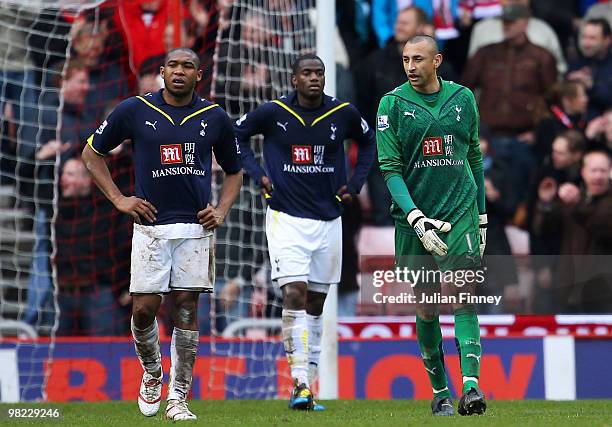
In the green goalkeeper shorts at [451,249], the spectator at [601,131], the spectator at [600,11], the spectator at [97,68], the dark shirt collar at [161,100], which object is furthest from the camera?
the spectator at [600,11]

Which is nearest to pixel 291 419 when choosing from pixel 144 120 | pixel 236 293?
pixel 144 120

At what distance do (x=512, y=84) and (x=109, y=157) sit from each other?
3.84 meters

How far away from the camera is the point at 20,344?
11281 millimetres

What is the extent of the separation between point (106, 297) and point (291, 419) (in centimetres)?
456

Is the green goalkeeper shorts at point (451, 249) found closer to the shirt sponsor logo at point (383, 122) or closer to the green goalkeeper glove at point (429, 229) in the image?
the green goalkeeper glove at point (429, 229)

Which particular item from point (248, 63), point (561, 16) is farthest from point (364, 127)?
point (561, 16)

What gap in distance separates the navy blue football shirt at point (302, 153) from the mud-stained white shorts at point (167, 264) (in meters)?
1.51

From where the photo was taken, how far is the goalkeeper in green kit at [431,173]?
7.59 metres

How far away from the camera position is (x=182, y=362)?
779cm

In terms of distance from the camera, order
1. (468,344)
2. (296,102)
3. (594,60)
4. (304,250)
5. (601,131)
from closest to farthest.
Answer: (468,344)
(304,250)
(296,102)
(601,131)
(594,60)

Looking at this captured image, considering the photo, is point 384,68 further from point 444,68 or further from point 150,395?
point 150,395

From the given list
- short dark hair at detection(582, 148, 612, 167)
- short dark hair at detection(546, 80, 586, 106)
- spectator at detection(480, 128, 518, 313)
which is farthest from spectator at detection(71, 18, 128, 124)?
short dark hair at detection(582, 148, 612, 167)

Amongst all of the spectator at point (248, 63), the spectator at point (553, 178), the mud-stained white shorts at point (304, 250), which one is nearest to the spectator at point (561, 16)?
the spectator at point (553, 178)

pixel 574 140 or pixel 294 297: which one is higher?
pixel 574 140
